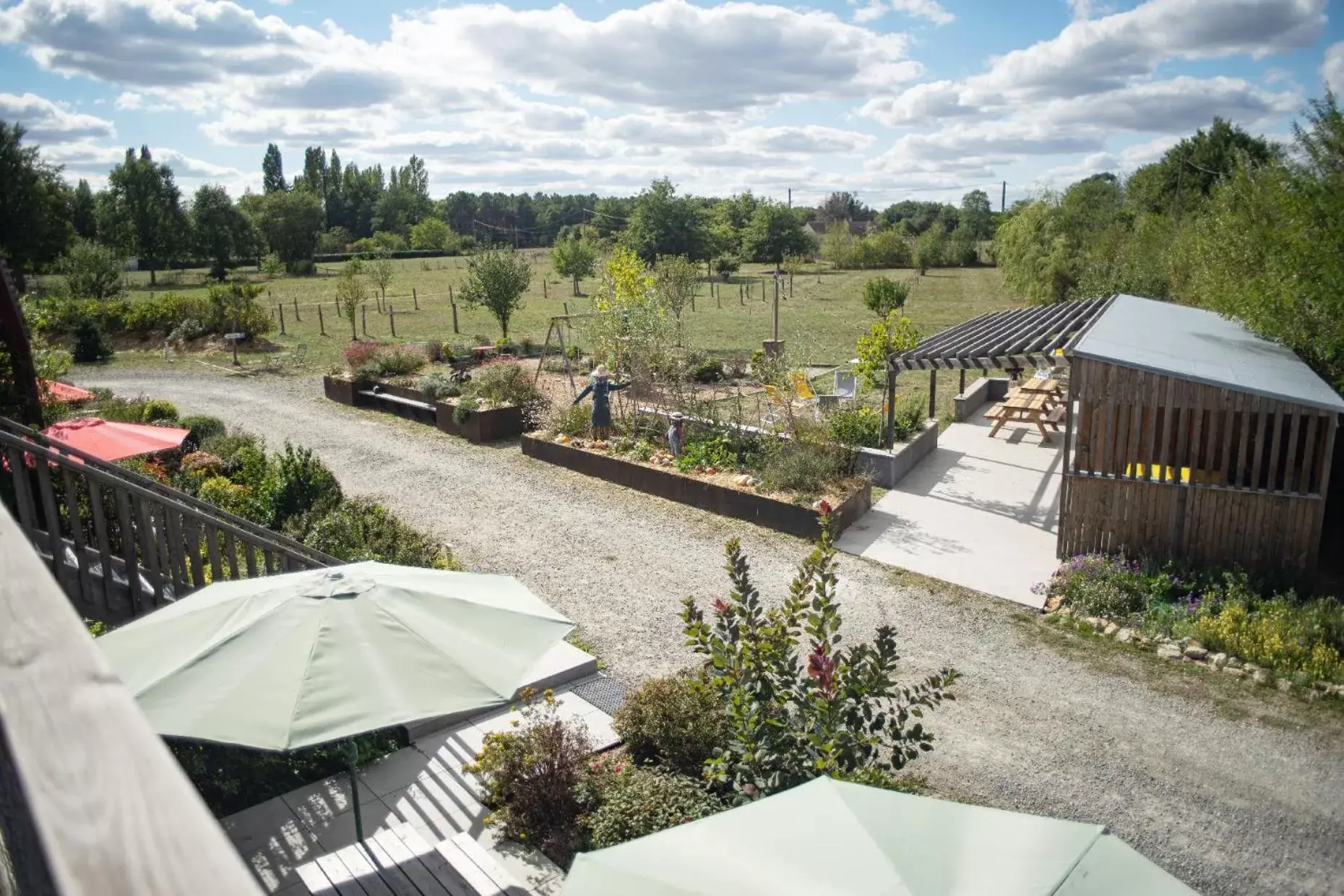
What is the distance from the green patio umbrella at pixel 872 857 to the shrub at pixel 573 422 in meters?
12.5

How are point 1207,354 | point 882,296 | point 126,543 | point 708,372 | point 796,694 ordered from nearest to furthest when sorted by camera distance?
point 796,694 < point 126,543 < point 1207,354 < point 708,372 < point 882,296

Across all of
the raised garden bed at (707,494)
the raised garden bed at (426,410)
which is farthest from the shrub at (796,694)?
the raised garden bed at (426,410)

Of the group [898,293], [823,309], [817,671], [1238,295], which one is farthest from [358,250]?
[817,671]

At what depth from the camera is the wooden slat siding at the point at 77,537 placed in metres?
6.61

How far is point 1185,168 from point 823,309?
1714 centimetres

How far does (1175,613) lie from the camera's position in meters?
9.40

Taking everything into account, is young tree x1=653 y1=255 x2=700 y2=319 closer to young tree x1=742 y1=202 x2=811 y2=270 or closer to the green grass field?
the green grass field

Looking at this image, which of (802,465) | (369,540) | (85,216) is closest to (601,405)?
(802,465)

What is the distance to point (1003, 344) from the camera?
14141mm

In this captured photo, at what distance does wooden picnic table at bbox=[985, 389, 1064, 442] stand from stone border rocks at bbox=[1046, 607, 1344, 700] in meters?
7.02

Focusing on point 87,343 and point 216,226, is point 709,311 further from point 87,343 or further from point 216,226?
point 216,226

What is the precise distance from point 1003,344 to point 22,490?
41.0ft

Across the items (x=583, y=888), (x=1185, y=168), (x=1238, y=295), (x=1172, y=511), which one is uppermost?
(x=1185, y=168)

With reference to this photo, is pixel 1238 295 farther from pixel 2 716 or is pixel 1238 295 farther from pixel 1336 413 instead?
pixel 2 716
